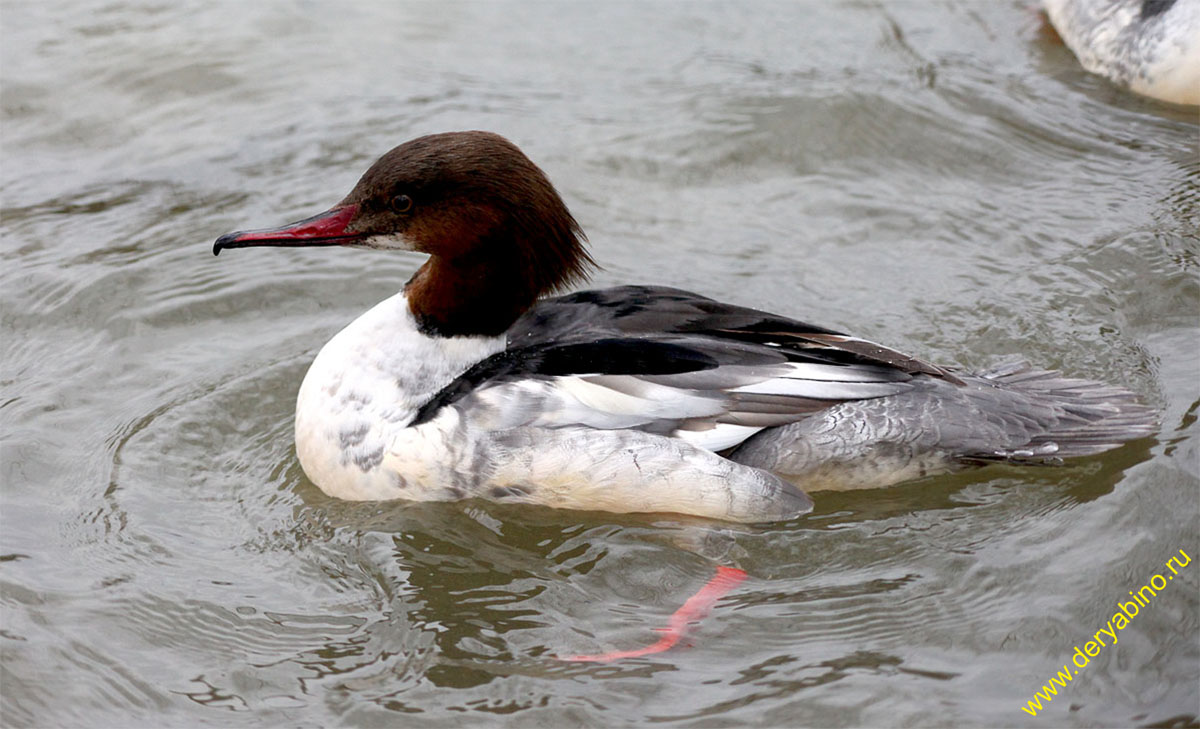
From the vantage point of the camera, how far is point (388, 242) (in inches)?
188

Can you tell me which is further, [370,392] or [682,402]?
[370,392]

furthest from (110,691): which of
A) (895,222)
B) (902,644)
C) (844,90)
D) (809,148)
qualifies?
(844,90)

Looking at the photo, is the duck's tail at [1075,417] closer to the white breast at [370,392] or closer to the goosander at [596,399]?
the goosander at [596,399]

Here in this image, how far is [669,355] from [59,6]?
240 inches

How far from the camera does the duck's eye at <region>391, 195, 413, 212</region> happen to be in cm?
467

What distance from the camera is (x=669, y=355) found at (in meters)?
4.65

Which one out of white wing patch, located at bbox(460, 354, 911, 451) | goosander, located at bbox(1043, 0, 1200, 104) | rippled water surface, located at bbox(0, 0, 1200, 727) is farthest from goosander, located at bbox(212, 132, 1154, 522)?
goosander, located at bbox(1043, 0, 1200, 104)

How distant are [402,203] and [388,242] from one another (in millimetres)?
174

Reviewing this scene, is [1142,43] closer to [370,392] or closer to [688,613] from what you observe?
[688,613]

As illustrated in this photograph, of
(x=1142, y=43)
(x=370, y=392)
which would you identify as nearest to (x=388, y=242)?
(x=370, y=392)

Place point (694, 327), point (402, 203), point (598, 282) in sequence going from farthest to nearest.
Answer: point (598, 282) → point (694, 327) → point (402, 203)

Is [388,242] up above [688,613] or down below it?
above

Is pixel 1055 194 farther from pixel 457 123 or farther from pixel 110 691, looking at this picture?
pixel 110 691

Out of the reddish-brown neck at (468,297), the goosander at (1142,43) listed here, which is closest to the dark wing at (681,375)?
the reddish-brown neck at (468,297)
